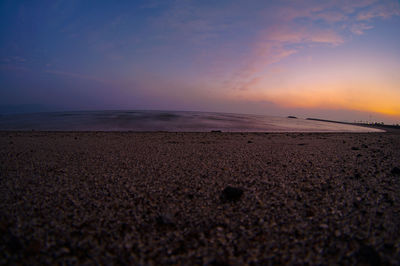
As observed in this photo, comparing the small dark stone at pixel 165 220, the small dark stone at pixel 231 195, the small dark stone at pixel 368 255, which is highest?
the small dark stone at pixel 231 195

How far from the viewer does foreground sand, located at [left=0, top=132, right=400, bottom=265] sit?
7.10 feet

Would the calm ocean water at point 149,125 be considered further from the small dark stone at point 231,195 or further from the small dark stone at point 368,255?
the small dark stone at point 368,255

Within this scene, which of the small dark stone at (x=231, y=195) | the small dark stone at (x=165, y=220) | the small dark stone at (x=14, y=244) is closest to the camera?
the small dark stone at (x=14, y=244)

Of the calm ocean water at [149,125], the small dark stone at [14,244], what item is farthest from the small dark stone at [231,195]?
the calm ocean water at [149,125]

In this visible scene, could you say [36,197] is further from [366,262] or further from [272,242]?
[366,262]

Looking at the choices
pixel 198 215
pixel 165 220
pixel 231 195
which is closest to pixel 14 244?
pixel 165 220

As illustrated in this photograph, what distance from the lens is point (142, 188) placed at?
3.94 meters

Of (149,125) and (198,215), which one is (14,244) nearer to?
(198,215)

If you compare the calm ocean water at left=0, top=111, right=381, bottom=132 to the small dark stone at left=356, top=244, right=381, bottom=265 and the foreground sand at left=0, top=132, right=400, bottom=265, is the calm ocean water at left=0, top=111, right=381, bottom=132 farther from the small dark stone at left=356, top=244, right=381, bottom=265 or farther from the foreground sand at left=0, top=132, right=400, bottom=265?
the small dark stone at left=356, top=244, right=381, bottom=265

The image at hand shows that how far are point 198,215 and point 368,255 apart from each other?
2.03 meters

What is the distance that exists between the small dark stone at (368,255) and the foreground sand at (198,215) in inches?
0.4

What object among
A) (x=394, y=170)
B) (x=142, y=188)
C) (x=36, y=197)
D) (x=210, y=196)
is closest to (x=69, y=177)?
(x=36, y=197)

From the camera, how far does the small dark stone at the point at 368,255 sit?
2039 mm

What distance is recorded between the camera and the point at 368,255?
212 centimetres
